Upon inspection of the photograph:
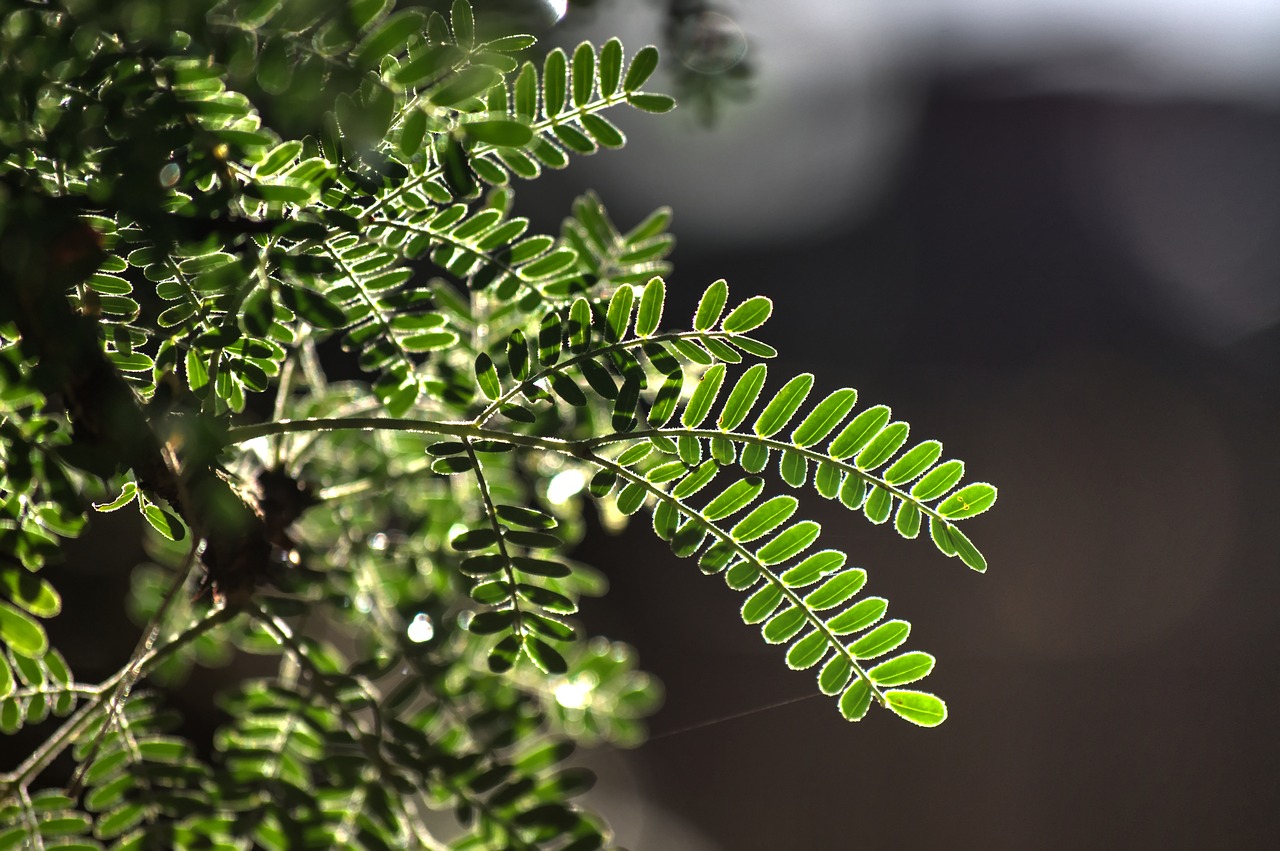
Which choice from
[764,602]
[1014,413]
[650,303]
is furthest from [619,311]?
A: [1014,413]

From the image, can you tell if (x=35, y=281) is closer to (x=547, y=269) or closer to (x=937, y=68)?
(x=547, y=269)

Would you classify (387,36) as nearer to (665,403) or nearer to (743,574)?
(665,403)

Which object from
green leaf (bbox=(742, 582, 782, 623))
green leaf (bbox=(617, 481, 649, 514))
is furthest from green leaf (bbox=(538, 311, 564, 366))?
green leaf (bbox=(742, 582, 782, 623))

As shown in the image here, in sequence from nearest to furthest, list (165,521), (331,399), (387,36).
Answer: (387,36) < (165,521) < (331,399)

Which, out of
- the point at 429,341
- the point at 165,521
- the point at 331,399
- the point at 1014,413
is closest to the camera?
the point at 165,521

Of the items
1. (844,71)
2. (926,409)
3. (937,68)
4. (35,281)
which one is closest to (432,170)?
(35,281)

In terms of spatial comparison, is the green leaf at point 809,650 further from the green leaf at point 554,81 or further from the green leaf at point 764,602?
the green leaf at point 554,81

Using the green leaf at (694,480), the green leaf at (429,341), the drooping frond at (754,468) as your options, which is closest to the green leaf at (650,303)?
the drooping frond at (754,468)
